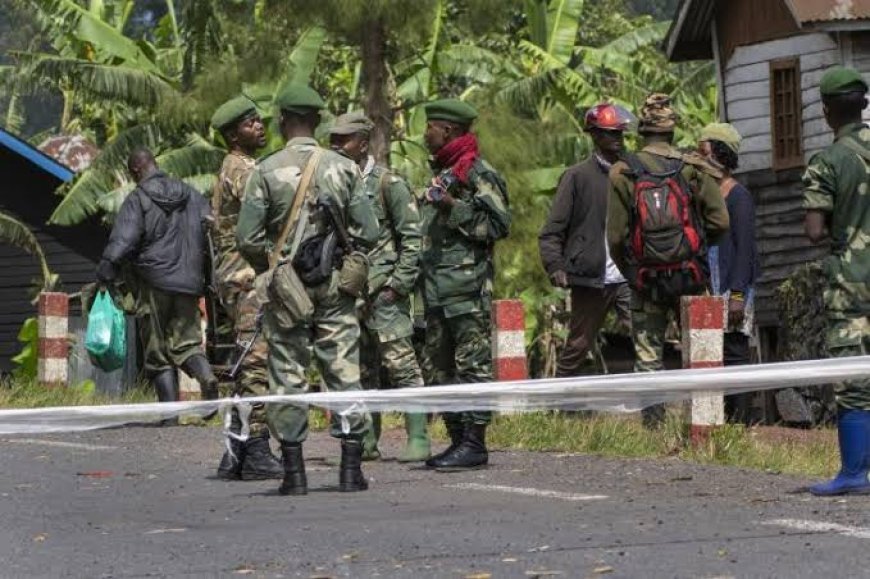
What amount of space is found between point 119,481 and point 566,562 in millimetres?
4292

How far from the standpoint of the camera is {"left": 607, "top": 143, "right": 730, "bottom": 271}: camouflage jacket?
1154 cm

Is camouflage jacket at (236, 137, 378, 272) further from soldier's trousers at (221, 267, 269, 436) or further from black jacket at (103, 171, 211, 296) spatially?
black jacket at (103, 171, 211, 296)

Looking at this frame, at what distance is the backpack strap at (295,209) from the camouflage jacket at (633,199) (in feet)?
6.90

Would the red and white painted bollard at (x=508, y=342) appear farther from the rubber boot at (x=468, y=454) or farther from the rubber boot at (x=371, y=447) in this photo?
the rubber boot at (x=468, y=454)

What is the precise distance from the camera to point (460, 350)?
11297 millimetres

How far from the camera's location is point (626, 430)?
42.3ft

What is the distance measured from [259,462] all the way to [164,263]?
13.4 feet

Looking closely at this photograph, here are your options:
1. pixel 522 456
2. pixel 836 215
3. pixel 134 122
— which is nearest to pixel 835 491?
pixel 836 215

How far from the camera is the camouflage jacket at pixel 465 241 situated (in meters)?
11.3

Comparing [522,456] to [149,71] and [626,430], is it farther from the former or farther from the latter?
[149,71]

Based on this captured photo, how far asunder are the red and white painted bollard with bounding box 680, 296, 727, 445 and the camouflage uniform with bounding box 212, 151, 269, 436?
89.8 inches

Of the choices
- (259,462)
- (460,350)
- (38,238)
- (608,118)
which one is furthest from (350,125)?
(38,238)

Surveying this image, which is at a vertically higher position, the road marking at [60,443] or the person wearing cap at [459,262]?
the person wearing cap at [459,262]

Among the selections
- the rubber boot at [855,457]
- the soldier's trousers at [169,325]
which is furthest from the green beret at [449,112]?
the soldier's trousers at [169,325]
